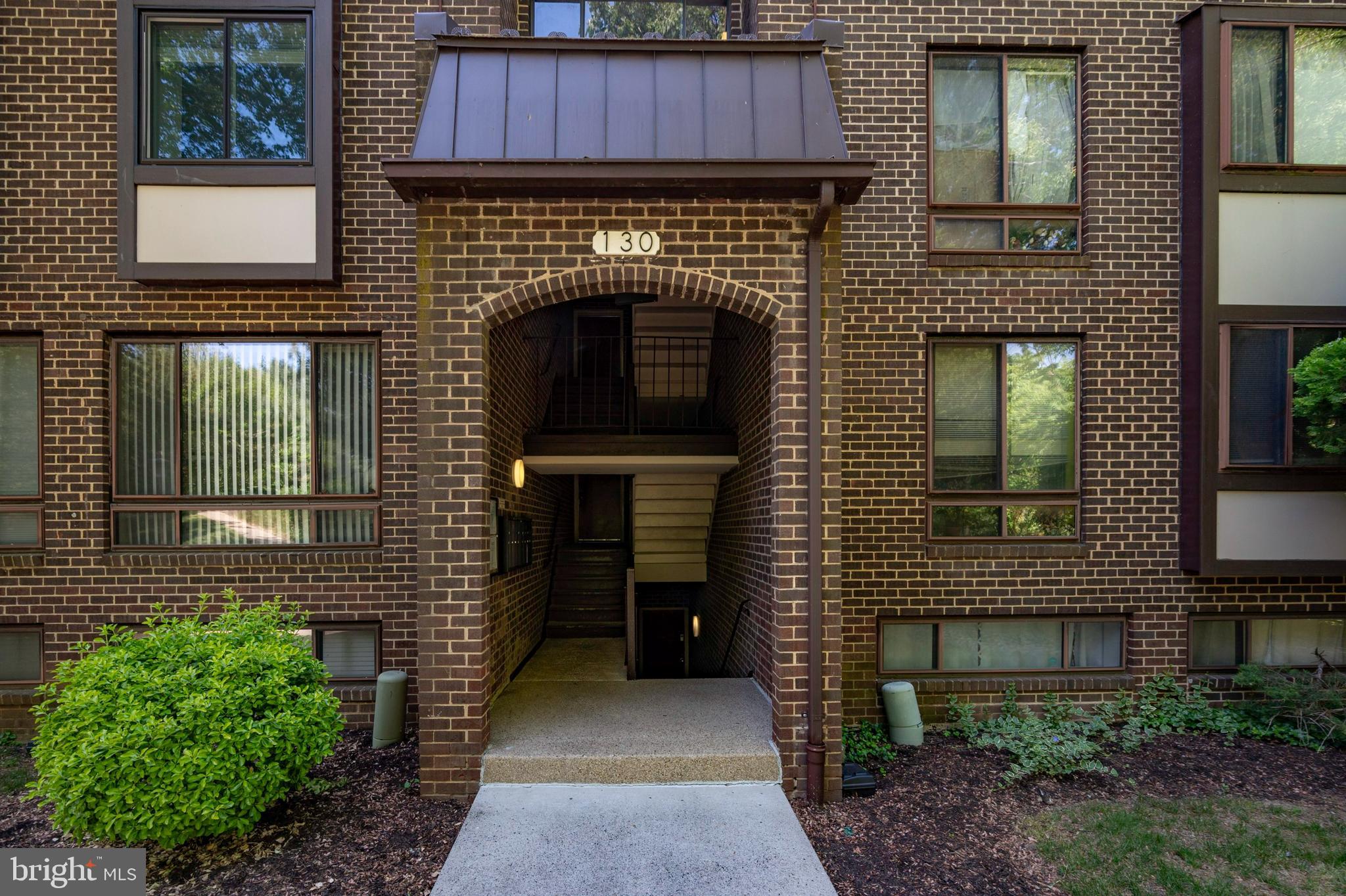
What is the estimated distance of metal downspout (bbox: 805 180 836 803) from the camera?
4.75 metres

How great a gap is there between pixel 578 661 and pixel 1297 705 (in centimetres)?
691

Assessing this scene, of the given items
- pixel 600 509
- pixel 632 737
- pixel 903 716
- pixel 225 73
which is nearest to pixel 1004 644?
pixel 903 716

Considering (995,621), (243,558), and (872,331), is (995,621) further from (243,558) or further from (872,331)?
(243,558)

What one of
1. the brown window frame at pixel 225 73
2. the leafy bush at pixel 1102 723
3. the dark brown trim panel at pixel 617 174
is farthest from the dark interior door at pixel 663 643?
the brown window frame at pixel 225 73

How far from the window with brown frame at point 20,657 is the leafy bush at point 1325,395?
1160cm

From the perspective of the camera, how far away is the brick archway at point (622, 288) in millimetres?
4848

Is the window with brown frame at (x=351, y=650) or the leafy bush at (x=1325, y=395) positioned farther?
the window with brown frame at (x=351, y=650)

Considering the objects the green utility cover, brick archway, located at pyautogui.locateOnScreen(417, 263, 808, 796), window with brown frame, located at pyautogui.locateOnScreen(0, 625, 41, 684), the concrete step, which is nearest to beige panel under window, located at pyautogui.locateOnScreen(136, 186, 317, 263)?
brick archway, located at pyautogui.locateOnScreen(417, 263, 808, 796)

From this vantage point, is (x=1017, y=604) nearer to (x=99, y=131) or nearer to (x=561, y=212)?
(x=561, y=212)

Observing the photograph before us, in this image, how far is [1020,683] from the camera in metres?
6.38

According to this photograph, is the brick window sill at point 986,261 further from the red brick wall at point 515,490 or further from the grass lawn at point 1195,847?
the grass lawn at point 1195,847

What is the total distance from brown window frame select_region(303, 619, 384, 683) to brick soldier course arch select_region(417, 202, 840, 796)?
1.81m

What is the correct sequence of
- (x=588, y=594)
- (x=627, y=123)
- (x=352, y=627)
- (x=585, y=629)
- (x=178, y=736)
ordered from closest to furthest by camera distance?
(x=178, y=736)
(x=627, y=123)
(x=352, y=627)
(x=585, y=629)
(x=588, y=594)

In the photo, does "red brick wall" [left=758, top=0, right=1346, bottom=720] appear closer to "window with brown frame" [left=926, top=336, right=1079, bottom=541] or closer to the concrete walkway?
"window with brown frame" [left=926, top=336, right=1079, bottom=541]
